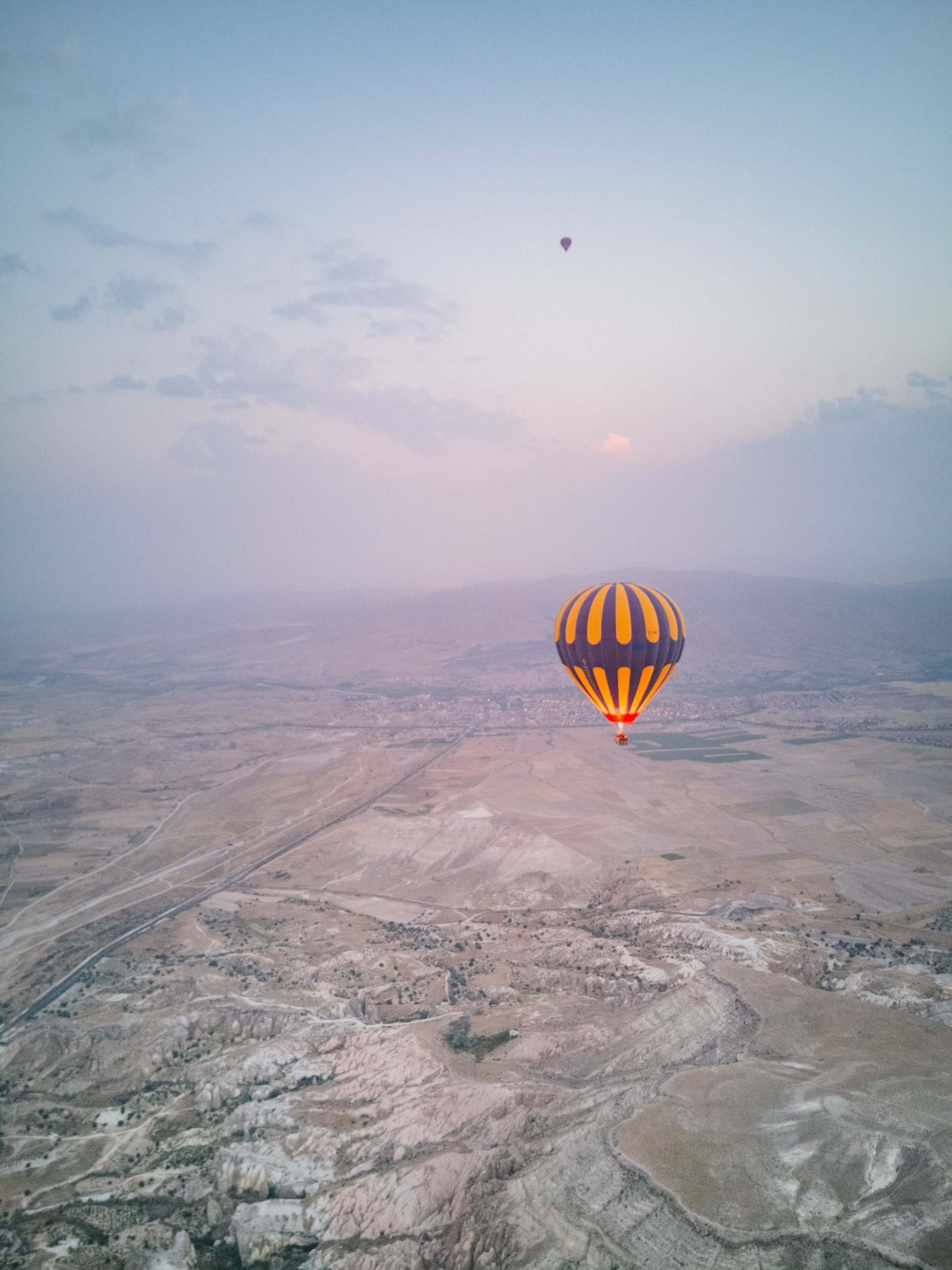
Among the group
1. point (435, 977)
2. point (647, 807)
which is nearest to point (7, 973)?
point (435, 977)

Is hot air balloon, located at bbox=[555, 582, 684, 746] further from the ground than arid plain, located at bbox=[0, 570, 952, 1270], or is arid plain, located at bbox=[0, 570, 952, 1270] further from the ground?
hot air balloon, located at bbox=[555, 582, 684, 746]

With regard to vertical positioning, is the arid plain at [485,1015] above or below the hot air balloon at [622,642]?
below

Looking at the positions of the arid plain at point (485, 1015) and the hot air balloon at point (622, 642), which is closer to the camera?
the arid plain at point (485, 1015)

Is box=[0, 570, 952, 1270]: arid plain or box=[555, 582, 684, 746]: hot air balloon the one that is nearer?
box=[0, 570, 952, 1270]: arid plain

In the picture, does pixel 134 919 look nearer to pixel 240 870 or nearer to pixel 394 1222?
pixel 240 870
